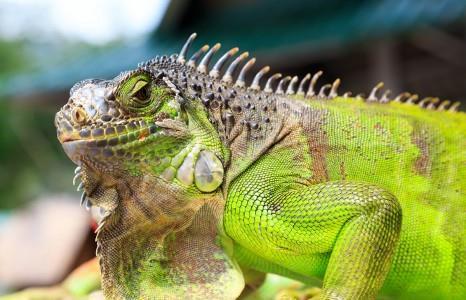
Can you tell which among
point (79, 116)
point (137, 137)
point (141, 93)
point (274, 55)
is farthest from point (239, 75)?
point (274, 55)

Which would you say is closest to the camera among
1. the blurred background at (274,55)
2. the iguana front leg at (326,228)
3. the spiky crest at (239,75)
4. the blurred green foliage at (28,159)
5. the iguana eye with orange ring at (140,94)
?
the iguana front leg at (326,228)

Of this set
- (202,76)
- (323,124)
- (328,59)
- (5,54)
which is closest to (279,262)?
(323,124)

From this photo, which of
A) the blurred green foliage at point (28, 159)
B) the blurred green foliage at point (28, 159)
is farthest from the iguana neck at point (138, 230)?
the blurred green foliage at point (28, 159)

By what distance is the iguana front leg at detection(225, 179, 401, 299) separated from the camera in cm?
202

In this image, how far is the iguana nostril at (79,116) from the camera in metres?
2.07

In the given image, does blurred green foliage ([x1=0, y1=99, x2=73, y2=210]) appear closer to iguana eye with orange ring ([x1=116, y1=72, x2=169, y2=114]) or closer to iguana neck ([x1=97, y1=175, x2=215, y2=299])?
iguana neck ([x1=97, y1=175, x2=215, y2=299])

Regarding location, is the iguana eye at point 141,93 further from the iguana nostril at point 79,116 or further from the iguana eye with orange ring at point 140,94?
the iguana nostril at point 79,116

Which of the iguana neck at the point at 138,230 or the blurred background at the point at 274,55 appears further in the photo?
the blurred background at the point at 274,55

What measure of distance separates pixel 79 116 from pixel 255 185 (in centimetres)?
74

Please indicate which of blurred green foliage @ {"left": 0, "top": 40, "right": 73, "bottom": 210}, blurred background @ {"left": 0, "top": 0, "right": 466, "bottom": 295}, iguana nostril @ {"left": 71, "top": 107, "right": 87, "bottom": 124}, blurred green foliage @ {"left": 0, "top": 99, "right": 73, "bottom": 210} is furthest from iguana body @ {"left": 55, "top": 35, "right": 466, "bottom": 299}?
blurred green foliage @ {"left": 0, "top": 99, "right": 73, "bottom": 210}

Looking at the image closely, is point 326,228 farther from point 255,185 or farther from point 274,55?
point 274,55

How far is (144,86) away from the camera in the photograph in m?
2.17

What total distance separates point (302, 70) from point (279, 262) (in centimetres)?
971

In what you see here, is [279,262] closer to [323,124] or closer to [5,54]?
[323,124]
